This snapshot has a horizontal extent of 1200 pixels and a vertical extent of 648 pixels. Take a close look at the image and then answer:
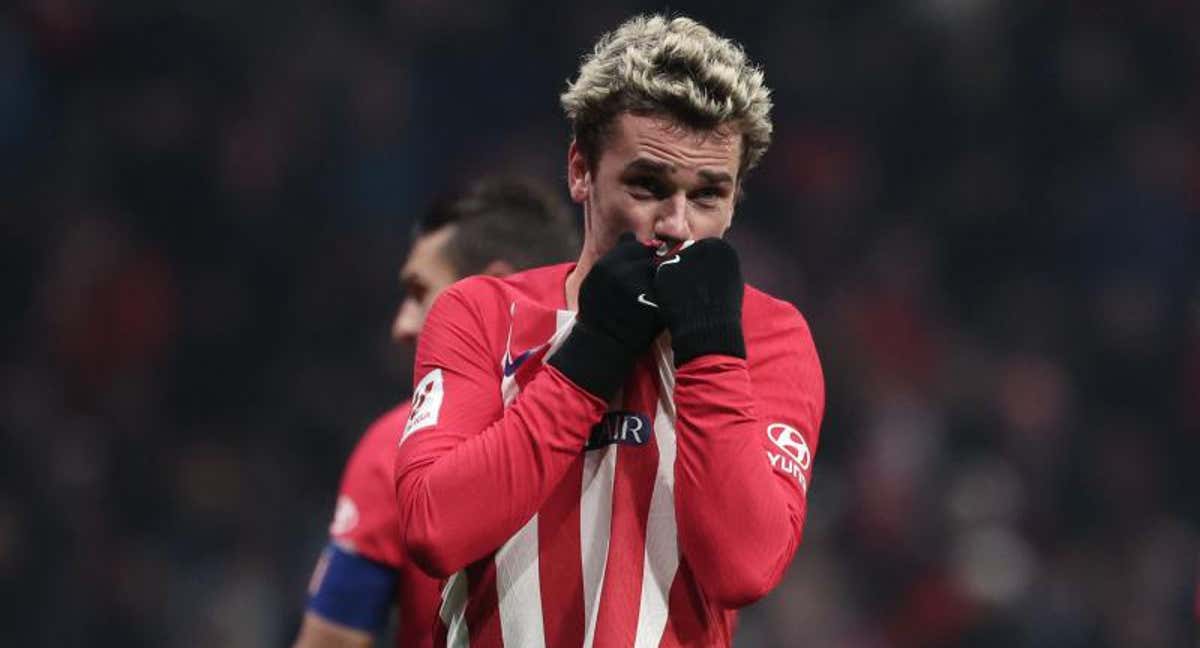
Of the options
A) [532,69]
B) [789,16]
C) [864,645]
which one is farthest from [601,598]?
[789,16]

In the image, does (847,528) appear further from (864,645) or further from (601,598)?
(601,598)

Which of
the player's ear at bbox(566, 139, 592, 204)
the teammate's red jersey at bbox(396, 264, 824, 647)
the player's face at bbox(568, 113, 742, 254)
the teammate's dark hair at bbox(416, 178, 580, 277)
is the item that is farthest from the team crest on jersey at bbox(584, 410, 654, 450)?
the teammate's dark hair at bbox(416, 178, 580, 277)

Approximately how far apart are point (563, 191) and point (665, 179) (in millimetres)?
5304

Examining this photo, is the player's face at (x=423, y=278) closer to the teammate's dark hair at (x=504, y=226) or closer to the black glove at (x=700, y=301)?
the teammate's dark hair at (x=504, y=226)

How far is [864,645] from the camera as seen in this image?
274 inches

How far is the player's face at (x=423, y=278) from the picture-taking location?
11.0 ft

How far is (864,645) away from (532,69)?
10.4 feet

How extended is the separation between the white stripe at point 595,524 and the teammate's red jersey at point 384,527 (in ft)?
3.04

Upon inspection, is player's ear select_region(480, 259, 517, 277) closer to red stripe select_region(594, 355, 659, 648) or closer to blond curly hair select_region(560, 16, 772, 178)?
blond curly hair select_region(560, 16, 772, 178)

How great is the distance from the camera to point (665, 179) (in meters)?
2.12

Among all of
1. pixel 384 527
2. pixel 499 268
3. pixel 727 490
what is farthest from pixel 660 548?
pixel 499 268

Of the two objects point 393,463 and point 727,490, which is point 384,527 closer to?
point 393,463

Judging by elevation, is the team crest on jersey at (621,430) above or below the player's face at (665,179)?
below

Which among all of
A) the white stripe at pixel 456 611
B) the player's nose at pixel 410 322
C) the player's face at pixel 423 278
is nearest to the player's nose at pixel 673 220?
the white stripe at pixel 456 611
